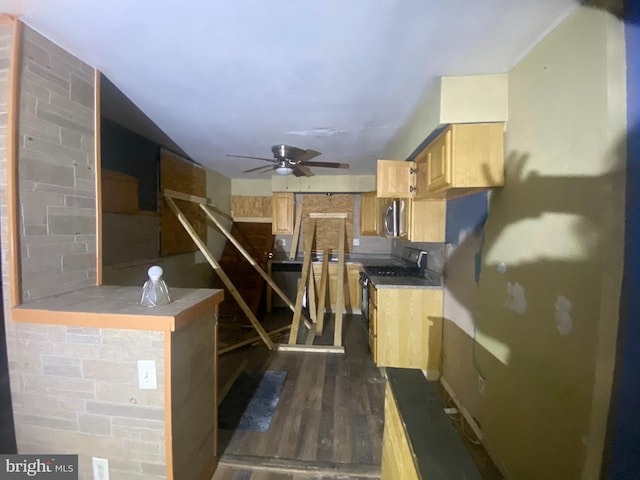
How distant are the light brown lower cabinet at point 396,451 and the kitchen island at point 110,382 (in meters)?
0.97

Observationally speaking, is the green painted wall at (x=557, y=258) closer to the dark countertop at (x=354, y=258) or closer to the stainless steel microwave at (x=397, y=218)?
the stainless steel microwave at (x=397, y=218)

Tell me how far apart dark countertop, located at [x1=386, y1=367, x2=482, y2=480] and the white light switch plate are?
3.41 feet

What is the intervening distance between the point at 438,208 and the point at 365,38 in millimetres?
1606

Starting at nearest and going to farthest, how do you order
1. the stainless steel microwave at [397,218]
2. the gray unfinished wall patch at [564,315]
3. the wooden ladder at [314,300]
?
the gray unfinished wall patch at [564,315], the stainless steel microwave at [397,218], the wooden ladder at [314,300]

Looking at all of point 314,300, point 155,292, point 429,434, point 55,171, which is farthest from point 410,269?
point 55,171

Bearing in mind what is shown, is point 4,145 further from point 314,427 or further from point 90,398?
point 314,427

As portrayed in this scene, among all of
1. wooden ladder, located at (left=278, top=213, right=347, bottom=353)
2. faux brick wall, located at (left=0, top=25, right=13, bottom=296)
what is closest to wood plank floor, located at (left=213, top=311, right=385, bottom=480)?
wooden ladder, located at (left=278, top=213, right=347, bottom=353)

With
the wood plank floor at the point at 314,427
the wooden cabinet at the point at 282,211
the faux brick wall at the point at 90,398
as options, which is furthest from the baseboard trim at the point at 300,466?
the wooden cabinet at the point at 282,211

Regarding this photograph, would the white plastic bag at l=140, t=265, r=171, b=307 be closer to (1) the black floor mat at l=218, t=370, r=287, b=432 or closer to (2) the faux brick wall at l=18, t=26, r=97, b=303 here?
(2) the faux brick wall at l=18, t=26, r=97, b=303

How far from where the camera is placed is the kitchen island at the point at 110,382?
1.16 metres

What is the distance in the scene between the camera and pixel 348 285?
15.1 feet

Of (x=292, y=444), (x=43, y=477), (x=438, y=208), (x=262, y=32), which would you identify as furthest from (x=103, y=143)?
(x=438, y=208)

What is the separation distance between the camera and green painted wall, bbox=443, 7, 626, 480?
38.1 inches

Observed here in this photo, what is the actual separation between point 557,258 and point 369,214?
10.9 feet
